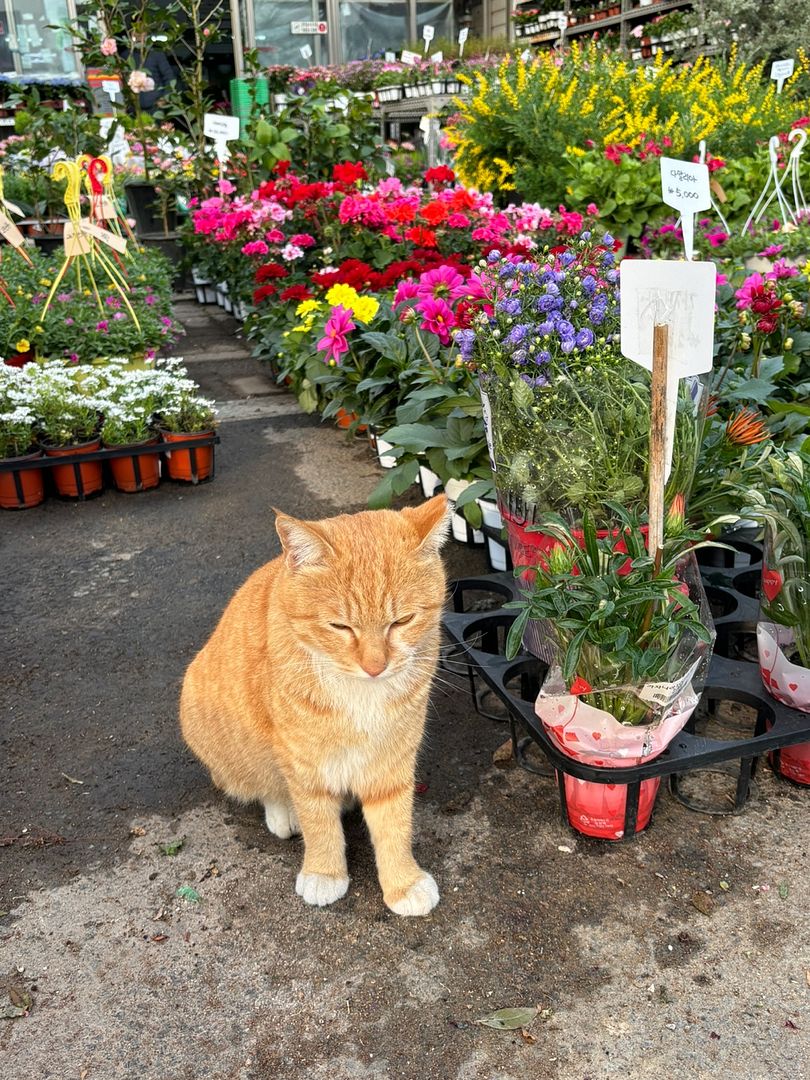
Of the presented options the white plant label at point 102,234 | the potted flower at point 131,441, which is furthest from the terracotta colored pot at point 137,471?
the white plant label at point 102,234

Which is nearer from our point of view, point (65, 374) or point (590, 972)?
point (590, 972)

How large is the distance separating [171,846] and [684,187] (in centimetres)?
255

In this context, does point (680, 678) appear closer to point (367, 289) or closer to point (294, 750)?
point (294, 750)

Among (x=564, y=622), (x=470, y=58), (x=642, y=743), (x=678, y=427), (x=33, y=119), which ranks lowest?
(x=642, y=743)

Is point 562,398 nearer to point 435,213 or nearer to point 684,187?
point 684,187

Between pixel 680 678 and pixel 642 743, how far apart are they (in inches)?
6.7

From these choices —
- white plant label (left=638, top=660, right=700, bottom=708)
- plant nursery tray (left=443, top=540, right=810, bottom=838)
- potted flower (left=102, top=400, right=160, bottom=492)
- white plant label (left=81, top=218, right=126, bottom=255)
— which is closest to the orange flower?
plant nursery tray (left=443, top=540, right=810, bottom=838)

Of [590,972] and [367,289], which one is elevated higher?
[367,289]

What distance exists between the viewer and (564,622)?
1901mm

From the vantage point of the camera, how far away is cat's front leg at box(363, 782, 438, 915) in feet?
6.40

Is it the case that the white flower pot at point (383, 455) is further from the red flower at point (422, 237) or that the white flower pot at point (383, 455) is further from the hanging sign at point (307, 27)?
the hanging sign at point (307, 27)

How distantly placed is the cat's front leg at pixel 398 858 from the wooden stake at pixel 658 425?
0.82 metres

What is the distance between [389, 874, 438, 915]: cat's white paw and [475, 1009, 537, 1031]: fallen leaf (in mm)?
290

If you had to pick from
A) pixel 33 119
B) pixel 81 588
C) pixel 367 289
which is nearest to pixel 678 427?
pixel 81 588
